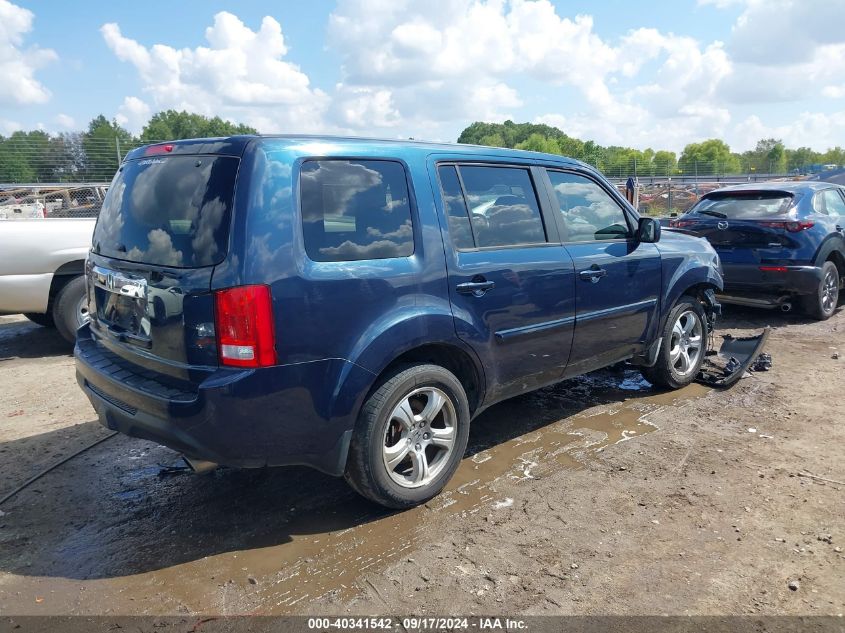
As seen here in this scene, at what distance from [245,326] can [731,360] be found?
16.2 feet

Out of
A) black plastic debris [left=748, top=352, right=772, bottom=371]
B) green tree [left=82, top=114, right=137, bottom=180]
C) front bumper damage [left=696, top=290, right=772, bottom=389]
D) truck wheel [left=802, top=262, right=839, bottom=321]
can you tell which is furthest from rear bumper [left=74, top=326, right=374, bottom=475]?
green tree [left=82, top=114, right=137, bottom=180]

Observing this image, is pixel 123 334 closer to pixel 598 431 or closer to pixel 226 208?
pixel 226 208

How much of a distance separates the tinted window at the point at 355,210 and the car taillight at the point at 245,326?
35 centimetres

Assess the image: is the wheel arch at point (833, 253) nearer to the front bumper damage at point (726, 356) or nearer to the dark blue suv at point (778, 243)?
the dark blue suv at point (778, 243)

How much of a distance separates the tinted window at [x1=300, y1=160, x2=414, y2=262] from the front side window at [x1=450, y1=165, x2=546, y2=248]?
521 mm

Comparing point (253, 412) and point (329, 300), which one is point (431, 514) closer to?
point (253, 412)

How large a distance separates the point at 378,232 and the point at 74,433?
3.03 m

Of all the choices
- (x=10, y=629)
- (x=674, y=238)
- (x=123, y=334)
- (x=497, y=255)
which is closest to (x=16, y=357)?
(x=123, y=334)

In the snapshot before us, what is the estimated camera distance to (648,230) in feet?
16.0

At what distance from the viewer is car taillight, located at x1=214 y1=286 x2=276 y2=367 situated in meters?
2.88

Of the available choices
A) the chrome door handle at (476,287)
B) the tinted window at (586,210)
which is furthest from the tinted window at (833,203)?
the chrome door handle at (476,287)

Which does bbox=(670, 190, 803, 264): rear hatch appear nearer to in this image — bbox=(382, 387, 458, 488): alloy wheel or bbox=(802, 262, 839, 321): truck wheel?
bbox=(802, 262, 839, 321): truck wheel

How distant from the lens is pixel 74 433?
4.82m

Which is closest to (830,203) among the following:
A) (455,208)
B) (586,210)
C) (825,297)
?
(825,297)
